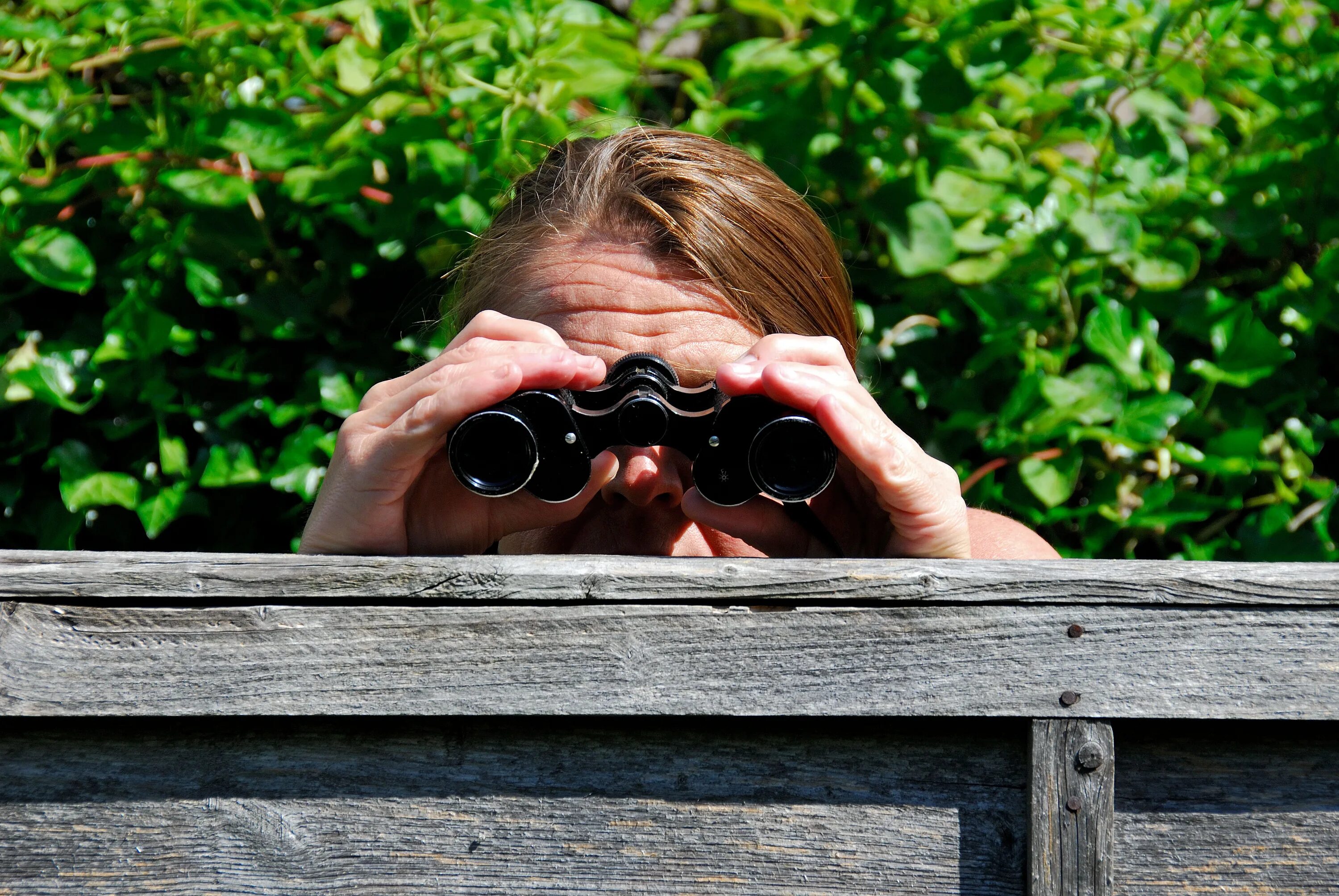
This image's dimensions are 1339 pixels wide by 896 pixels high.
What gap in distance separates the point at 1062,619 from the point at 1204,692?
0.39 feet

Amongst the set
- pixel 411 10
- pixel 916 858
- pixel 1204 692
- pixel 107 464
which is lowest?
pixel 107 464

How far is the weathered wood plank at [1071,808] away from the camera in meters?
0.75

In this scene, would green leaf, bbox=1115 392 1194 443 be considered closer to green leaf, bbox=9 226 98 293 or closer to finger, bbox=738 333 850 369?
finger, bbox=738 333 850 369

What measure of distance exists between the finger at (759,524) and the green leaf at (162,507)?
38.0 inches

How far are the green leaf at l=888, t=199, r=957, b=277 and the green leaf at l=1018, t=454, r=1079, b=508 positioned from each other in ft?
1.20

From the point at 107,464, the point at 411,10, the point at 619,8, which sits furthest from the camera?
the point at 619,8

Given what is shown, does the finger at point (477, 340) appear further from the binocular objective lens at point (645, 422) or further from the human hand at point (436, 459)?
the binocular objective lens at point (645, 422)

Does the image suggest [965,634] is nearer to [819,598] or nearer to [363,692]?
[819,598]

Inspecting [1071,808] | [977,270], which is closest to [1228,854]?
[1071,808]

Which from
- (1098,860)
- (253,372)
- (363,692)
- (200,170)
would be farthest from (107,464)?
(1098,860)

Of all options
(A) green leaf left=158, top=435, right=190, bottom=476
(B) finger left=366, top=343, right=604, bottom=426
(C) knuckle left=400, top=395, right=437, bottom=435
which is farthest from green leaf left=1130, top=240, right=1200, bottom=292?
(A) green leaf left=158, top=435, right=190, bottom=476

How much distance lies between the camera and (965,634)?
0.76 m

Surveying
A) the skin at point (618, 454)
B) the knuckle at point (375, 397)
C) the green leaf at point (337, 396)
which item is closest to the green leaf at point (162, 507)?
the green leaf at point (337, 396)

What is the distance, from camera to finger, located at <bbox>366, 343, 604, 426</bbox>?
994 mm
